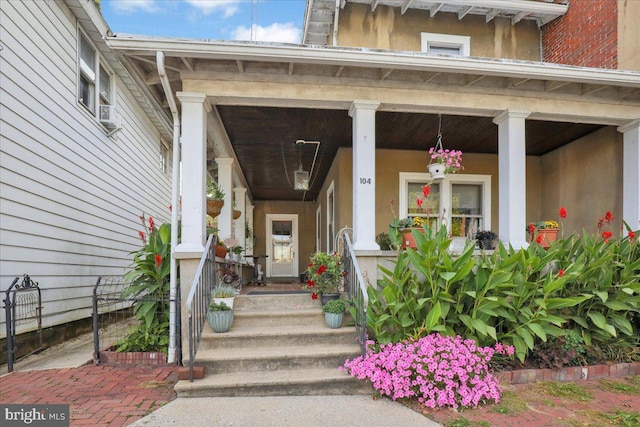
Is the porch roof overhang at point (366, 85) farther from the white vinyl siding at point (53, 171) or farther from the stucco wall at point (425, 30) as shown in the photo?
the stucco wall at point (425, 30)

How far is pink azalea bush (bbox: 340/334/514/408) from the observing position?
3080 millimetres

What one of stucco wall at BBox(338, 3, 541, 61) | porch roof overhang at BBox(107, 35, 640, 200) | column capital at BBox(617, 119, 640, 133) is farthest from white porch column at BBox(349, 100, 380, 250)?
column capital at BBox(617, 119, 640, 133)

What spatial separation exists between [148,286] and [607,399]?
470cm

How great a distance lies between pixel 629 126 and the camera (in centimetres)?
490

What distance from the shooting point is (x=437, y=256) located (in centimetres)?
352

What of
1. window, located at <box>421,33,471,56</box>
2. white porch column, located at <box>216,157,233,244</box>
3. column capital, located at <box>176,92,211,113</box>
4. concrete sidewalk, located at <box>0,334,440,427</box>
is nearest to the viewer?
concrete sidewalk, located at <box>0,334,440,427</box>

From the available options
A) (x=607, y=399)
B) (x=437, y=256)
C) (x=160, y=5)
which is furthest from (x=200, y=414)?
(x=160, y=5)

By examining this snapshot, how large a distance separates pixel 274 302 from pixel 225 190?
2.45 metres

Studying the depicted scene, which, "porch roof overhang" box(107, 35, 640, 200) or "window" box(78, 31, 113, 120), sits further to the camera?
"window" box(78, 31, 113, 120)

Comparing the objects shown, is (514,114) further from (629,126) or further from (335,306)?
(335,306)

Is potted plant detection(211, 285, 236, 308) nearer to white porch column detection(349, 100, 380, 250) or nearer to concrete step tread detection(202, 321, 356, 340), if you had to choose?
concrete step tread detection(202, 321, 356, 340)

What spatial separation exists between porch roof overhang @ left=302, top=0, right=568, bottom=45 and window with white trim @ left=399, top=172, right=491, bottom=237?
2.86m

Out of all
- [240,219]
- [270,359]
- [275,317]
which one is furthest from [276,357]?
[240,219]

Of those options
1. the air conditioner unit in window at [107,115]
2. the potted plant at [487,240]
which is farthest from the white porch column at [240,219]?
the potted plant at [487,240]
